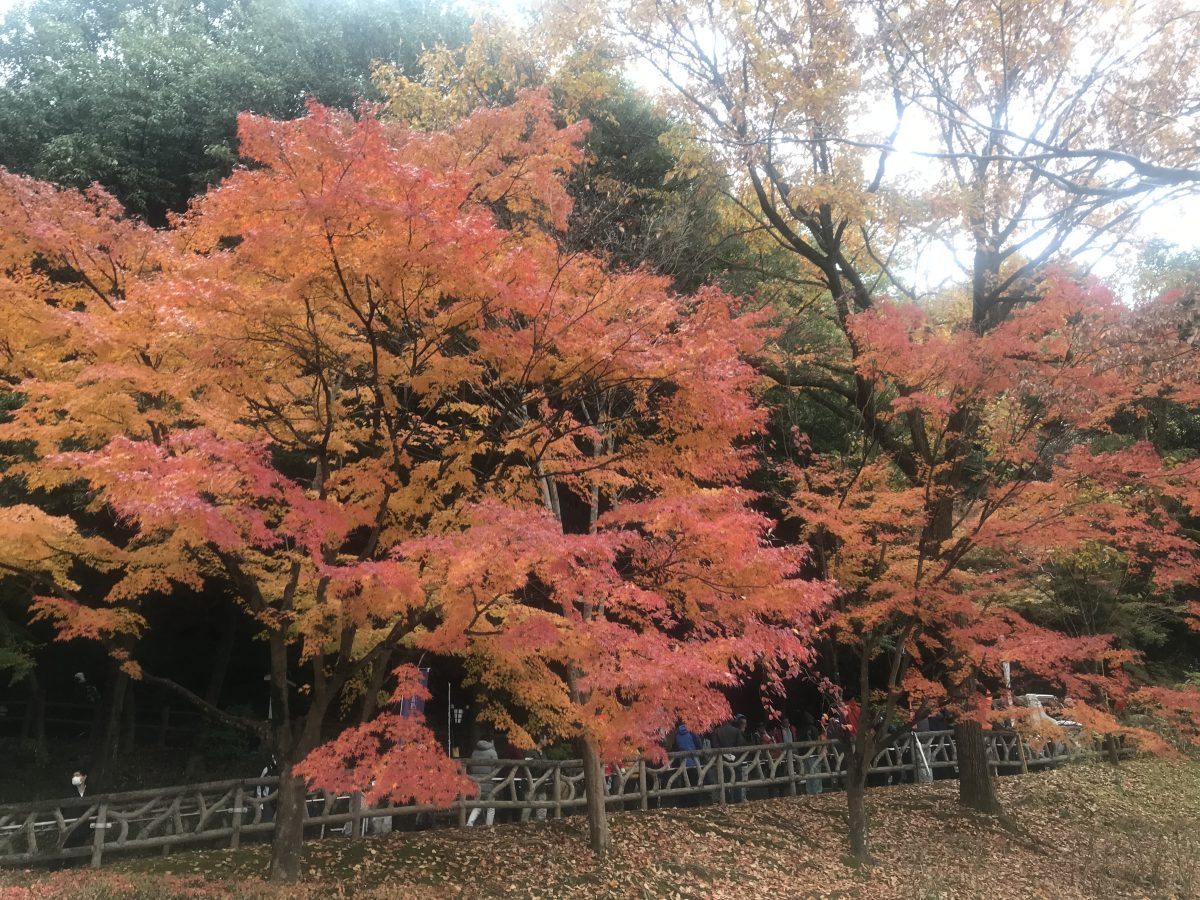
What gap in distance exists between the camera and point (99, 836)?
8352 millimetres

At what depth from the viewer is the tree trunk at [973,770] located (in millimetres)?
13266

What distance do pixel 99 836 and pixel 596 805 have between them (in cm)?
530

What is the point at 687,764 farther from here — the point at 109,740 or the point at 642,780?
the point at 109,740

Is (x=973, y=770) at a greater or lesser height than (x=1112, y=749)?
greater

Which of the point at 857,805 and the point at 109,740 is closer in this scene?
the point at 857,805

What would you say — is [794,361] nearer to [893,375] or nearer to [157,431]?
[893,375]

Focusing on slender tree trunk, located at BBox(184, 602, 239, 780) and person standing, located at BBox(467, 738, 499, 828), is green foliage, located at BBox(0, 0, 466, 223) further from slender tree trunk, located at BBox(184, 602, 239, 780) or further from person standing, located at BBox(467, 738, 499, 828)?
person standing, located at BBox(467, 738, 499, 828)

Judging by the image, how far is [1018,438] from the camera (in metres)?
10.4

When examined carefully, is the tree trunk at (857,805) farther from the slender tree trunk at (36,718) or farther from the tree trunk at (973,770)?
the slender tree trunk at (36,718)

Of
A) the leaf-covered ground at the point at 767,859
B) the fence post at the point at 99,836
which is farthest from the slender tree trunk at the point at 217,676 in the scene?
the leaf-covered ground at the point at 767,859

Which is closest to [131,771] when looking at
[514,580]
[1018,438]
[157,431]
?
[157,431]

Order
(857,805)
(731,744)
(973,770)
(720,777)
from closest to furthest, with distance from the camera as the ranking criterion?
(857,805)
(720,777)
(973,770)
(731,744)

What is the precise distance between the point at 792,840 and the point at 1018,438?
6304mm

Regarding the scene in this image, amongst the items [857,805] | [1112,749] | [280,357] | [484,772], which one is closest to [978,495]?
[857,805]
